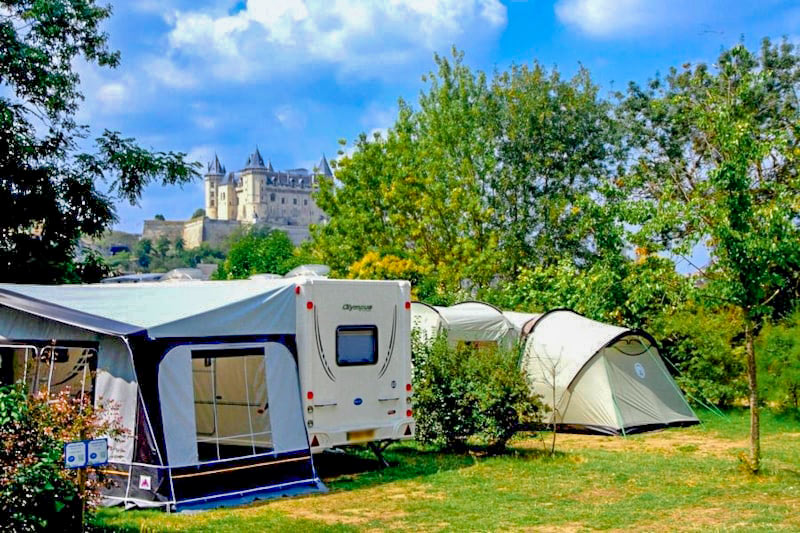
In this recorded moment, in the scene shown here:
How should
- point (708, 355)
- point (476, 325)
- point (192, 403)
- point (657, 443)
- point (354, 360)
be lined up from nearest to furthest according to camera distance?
point (192, 403) < point (354, 360) < point (657, 443) < point (476, 325) < point (708, 355)

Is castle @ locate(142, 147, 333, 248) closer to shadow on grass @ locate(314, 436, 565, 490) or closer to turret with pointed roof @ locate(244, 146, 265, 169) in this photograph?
turret with pointed roof @ locate(244, 146, 265, 169)

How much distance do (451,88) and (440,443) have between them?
21.0 m

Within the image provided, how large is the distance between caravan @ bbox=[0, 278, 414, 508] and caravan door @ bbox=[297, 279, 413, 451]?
0.01 m

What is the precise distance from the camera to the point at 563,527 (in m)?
8.16

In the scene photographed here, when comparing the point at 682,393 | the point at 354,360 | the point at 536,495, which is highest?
the point at 354,360

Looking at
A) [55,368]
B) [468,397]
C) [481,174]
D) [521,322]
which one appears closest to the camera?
[55,368]

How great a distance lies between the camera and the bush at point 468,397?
12.1 metres

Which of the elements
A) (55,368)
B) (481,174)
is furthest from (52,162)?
(481,174)

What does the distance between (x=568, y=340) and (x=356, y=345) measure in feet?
19.2

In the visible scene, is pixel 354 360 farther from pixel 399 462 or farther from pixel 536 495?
pixel 536 495

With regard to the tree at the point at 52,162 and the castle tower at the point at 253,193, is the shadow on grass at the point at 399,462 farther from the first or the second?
the castle tower at the point at 253,193

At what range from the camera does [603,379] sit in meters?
14.8

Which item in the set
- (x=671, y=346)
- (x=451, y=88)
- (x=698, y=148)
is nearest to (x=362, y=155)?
(x=451, y=88)

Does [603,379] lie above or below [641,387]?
above
